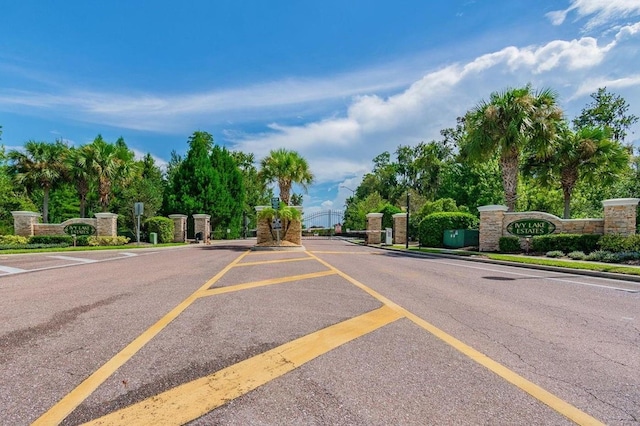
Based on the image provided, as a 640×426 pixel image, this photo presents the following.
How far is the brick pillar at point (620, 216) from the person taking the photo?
49.9ft

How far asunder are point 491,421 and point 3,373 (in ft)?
12.9

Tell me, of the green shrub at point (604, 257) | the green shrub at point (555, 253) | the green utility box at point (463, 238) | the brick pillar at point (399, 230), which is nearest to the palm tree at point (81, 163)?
the brick pillar at point (399, 230)

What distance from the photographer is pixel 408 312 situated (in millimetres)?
5344

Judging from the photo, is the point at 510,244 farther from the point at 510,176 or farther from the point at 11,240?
the point at 11,240

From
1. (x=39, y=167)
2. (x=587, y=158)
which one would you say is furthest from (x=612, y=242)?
(x=39, y=167)

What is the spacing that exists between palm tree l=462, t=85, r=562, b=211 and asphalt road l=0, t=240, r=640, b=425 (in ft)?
46.9

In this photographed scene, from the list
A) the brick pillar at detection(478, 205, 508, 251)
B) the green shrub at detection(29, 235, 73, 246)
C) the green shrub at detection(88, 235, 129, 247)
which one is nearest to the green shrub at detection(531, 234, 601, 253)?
the brick pillar at detection(478, 205, 508, 251)

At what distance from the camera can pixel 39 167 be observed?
2959 cm

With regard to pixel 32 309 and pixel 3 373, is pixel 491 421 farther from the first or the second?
pixel 32 309

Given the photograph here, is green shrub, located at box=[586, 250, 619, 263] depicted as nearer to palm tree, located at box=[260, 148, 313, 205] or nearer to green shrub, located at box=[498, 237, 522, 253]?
green shrub, located at box=[498, 237, 522, 253]

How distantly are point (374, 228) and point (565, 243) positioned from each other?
1636 cm

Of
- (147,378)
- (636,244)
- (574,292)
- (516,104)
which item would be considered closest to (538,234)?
(636,244)

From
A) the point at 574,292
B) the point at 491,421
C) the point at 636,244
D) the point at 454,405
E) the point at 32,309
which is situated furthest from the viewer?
the point at 636,244

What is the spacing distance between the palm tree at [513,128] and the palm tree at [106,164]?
86.7 ft
